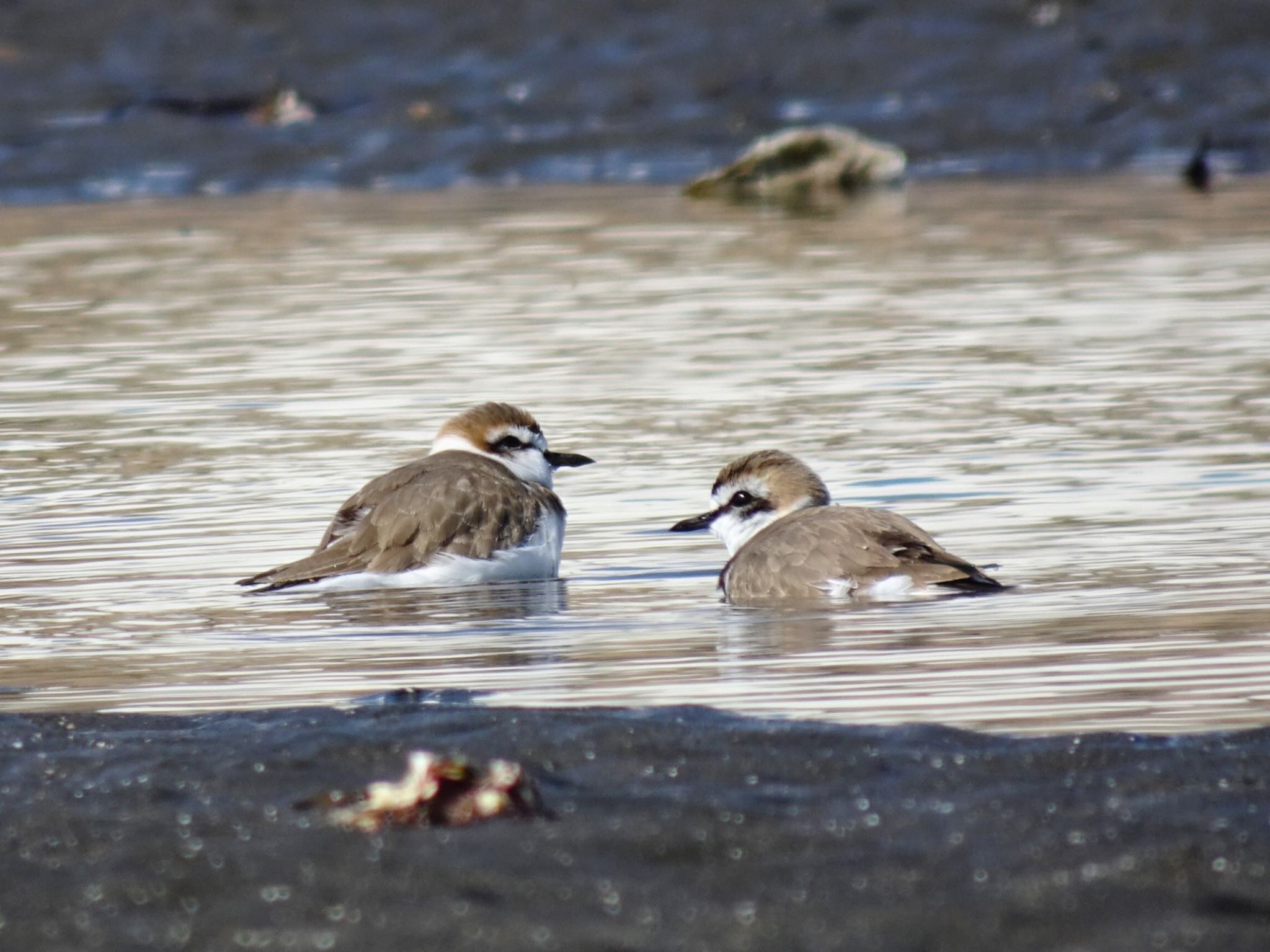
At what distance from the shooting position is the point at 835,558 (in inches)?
339

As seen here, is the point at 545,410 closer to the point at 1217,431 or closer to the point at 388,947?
the point at 1217,431

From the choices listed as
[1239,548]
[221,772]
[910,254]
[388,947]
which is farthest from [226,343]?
[388,947]

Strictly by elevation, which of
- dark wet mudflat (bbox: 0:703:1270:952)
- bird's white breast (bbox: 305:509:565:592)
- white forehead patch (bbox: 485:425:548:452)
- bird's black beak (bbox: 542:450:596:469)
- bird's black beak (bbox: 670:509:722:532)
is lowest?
bird's white breast (bbox: 305:509:565:592)

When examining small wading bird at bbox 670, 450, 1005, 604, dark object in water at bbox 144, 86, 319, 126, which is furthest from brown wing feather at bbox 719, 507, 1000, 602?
dark object in water at bbox 144, 86, 319, 126

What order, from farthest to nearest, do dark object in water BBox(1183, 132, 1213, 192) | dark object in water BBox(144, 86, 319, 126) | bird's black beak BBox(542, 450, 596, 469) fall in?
dark object in water BBox(144, 86, 319, 126)
dark object in water BBox(1183, 132, 1213, 192)
bird's black beak BBox(542, 450, 596, 469)

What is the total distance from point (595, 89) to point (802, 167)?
10.6 feet

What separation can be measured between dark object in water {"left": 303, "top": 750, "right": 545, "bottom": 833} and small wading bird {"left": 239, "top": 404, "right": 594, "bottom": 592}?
3.71 metres

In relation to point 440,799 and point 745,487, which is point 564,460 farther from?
point 440,799

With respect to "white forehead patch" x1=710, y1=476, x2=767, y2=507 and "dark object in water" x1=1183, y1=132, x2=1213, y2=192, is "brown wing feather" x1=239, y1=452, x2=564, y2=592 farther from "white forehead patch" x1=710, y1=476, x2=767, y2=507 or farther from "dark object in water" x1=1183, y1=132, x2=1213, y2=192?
"dark object in water" x1=1183, y1=132, x2=1213, y2=192

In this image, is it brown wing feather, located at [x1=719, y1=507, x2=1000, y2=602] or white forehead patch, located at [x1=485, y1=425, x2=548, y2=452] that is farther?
white forehead patch, located at [x1=485, y1=425, x2=548, y2=452]

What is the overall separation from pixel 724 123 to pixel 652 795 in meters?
23.4

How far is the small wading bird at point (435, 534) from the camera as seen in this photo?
29.9 ft

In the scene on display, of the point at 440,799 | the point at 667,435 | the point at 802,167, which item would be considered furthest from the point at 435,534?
the point at 802,167

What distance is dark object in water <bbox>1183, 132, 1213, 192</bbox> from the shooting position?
2445cm
